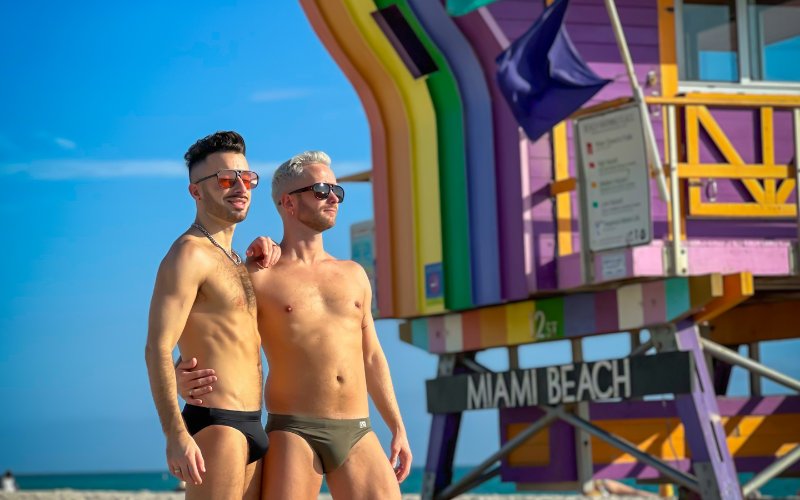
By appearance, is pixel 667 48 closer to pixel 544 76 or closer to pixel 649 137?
pixel 544 76

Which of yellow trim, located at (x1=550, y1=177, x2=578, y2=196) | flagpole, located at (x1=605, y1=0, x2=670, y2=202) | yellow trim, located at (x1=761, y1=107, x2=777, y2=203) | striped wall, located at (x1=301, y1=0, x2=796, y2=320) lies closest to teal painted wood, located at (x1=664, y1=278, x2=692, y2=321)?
striped wall, located at (x1=301, y1=0, x2=796, y2=320)

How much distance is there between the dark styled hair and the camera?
657 cm

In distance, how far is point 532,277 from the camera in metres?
13.4

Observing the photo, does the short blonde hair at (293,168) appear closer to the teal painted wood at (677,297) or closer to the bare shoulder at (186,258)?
the bare shoulder at (186,258)

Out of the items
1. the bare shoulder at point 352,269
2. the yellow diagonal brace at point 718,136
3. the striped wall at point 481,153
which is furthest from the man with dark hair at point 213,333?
the yellow diagonal brace at point 718,136

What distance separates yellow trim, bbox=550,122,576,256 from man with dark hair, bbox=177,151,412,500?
257 inches

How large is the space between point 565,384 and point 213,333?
26.0 feet

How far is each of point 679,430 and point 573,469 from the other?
41.7 inches

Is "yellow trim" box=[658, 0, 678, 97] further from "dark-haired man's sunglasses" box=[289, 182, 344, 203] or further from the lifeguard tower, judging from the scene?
"dark-haired man's sunglasses" box=[289, 182, 344, 203]

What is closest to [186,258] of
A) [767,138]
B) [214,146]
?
[214,146]

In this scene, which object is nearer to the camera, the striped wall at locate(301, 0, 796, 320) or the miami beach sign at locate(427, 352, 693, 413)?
the miami beach sign at locate(427, 352, 693, 413)

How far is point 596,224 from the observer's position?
1244 centimetres

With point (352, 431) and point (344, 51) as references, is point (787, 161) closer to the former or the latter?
point (344, 51)

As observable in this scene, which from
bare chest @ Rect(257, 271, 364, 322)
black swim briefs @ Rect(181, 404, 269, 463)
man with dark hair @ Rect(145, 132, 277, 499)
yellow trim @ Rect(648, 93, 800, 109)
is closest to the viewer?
man with dark hair @ Rect(145, 132, 277, 499)
